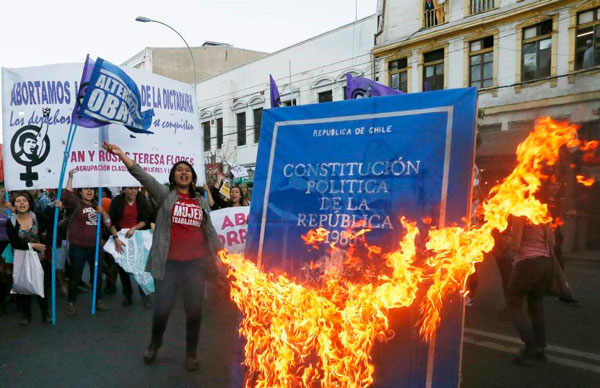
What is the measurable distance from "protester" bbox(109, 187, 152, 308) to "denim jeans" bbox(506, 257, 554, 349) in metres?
4.58

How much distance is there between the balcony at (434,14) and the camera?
18.8m

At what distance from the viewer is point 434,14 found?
19.2 meters

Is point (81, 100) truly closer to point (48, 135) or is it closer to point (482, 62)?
point (48, 135)

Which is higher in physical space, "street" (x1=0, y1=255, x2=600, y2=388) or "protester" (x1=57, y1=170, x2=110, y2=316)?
"protester" (x1=57, y1=170, x2=110, y2=316)

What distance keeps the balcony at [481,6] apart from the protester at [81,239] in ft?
52.5

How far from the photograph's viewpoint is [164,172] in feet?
21.6

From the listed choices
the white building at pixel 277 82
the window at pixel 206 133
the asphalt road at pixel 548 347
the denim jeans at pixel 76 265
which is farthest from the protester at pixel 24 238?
the window at pixel 206 133

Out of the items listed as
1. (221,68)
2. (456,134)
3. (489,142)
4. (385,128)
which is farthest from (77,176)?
(221,68)

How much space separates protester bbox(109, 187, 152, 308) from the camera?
668 centimetres

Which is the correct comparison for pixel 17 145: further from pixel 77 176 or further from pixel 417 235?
pixel 417 235

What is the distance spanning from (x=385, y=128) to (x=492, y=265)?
8391mm

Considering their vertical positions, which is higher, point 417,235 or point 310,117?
point 310,117

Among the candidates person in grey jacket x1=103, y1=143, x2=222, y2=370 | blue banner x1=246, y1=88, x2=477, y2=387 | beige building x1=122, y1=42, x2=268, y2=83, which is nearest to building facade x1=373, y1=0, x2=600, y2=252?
person in grey jacket x1=103, y1=143, x2=222, y2=370

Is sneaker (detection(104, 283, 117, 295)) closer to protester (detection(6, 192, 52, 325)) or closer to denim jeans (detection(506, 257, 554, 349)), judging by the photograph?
protester (detection(6, 192, 52, 325))
